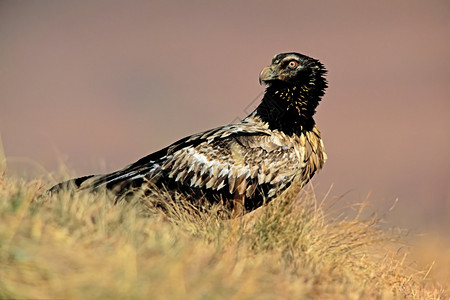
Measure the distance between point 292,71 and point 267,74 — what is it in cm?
32

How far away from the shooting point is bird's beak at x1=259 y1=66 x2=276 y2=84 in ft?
27.2


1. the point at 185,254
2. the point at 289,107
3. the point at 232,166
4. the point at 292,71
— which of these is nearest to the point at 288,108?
the point at 289,107

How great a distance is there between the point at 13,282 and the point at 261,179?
3.96 m

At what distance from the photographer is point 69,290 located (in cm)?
429

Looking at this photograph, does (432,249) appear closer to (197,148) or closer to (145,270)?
(197,148)

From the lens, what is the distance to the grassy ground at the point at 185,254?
445 cm

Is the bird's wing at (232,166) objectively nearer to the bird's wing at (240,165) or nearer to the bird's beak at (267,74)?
the bird's wing at (240,165)

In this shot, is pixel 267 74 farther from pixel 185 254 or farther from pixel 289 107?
pixel 185 254

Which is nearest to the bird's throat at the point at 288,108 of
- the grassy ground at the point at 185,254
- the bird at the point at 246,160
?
the bird at the point at 246,160

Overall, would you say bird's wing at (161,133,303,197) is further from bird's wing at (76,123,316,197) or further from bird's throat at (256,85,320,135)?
bird's throat at (256,85,320,135)

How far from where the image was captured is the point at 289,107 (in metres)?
8.20

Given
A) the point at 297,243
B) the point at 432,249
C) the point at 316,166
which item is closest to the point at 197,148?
the point at 316,166

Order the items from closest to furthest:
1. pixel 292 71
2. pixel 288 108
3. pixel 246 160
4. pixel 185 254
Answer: pixel 185 254
pixel 246 160
pixel 288 108
pixel 292 71

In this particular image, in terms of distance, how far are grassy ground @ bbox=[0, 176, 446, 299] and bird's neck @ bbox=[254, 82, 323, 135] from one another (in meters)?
1.56
